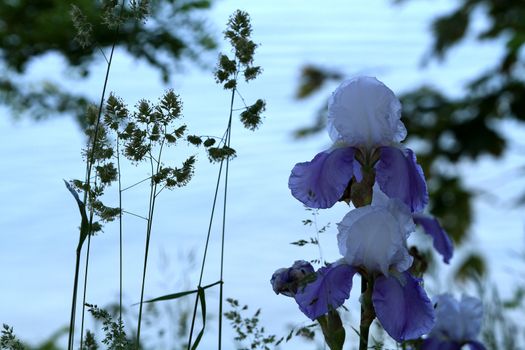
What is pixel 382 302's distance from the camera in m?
1.88

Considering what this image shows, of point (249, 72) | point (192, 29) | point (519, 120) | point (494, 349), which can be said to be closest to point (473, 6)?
point (519, 120)

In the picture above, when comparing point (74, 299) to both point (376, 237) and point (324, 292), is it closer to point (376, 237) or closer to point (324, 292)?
point (324, 292)

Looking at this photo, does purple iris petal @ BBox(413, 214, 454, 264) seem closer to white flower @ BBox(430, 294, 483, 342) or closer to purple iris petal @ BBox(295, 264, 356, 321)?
white flower @ BBox(430, 294, 483, 342)

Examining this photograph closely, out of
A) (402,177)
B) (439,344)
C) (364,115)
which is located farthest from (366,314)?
(439,344)

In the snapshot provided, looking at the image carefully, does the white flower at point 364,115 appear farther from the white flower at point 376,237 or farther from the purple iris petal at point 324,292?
the purple iris petal at point 324,292

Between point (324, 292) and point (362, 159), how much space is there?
0.34 meters

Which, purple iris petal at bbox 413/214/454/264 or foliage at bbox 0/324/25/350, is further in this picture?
purple iris petal at bbox 413/214/454/264

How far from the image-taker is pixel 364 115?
2035 mm

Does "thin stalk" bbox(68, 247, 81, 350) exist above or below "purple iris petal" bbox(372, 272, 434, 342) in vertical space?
above

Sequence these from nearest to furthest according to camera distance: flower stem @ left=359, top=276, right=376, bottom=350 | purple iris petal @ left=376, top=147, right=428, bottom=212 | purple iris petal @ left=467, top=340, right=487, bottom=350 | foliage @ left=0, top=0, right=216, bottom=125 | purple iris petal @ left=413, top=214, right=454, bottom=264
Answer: flower stem @ left=359, top=276, right=376, bottom=350 < purple iris petal @ left=376, top=147, right=428, bottom=212 < purple iris petal @ left=413, top=214, right=454, bottom=264 < purple iris petal @ left=467, top=340, right=487, bottom=350 < foliage @ left=0, top=0, right=216, bottom=125

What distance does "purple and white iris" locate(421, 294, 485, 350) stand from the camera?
123 inches

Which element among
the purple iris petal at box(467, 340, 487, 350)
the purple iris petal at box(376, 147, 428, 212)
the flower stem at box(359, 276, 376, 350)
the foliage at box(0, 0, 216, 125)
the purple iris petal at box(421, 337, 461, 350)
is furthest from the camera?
Result: the foliage at box(0, 0, 216, 125)

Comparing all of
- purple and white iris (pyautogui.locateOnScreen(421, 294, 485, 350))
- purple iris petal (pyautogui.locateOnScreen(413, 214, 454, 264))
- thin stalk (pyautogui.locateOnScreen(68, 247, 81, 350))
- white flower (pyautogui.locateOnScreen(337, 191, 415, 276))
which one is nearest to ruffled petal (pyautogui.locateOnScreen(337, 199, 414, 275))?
white flower (pyautogui.locateOnScreen(337, 191, 415, 276))

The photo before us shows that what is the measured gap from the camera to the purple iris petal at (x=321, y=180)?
80.0 inches
